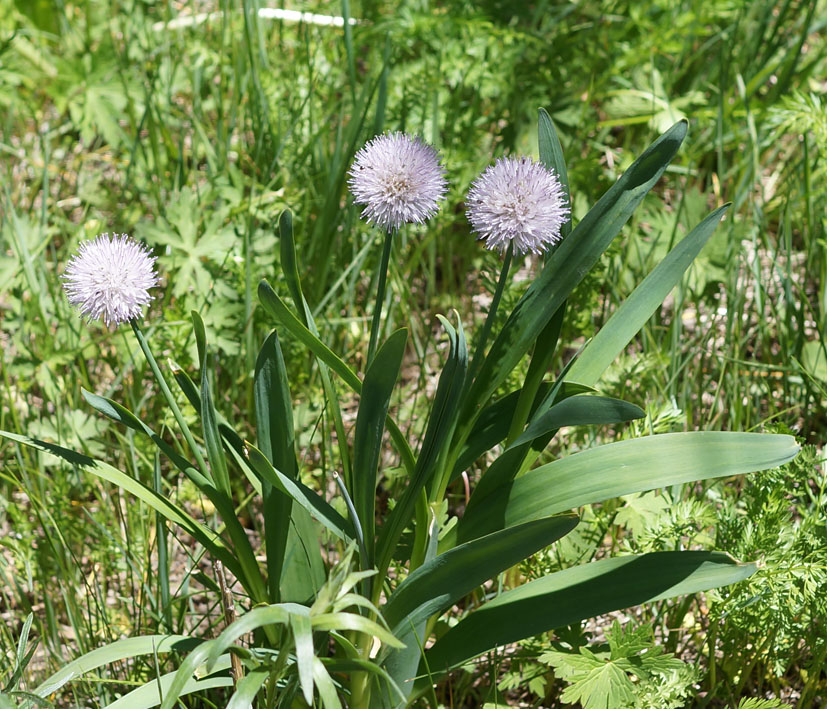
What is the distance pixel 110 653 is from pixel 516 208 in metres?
0.80

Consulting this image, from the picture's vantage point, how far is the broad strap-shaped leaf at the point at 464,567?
3.43 ft

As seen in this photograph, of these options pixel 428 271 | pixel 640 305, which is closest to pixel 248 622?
pixel 640 305

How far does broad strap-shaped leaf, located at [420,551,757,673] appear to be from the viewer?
1.11 meters

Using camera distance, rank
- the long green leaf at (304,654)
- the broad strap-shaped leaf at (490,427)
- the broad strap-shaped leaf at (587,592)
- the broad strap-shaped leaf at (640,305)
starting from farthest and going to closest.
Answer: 1. the broad strap-shaped leaf at (490,427)
2. the broad strap-shaped leaf at (640,305)
3. the broad strap-shaped leaf at (587,592)
4. the long green leaf at (304,654)

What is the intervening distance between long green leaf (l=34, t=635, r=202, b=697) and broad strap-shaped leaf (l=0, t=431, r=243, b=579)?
132 mm

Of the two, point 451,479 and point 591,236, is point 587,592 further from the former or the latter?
point 591,236

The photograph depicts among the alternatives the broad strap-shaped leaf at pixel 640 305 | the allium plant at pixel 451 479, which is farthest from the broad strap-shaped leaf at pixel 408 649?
the broad strap-shaped leaf at pixel 640 305

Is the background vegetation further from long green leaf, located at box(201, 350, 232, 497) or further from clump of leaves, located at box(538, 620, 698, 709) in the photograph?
long green leaf, located at box(201, 350, 232, 497)

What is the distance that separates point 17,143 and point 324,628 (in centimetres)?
241

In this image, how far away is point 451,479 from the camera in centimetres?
132

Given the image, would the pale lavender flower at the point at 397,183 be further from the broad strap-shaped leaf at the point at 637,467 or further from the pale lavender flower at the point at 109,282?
the broad strap-shaped leaf at the point at 637,467

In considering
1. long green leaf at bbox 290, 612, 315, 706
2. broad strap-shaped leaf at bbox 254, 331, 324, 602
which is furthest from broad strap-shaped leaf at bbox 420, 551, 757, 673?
long green leaf at bbox 290, 612, 315, 706

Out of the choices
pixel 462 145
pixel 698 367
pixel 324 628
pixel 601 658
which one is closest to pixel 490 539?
pixel 324 628

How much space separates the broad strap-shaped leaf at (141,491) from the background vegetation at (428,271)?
12cm
